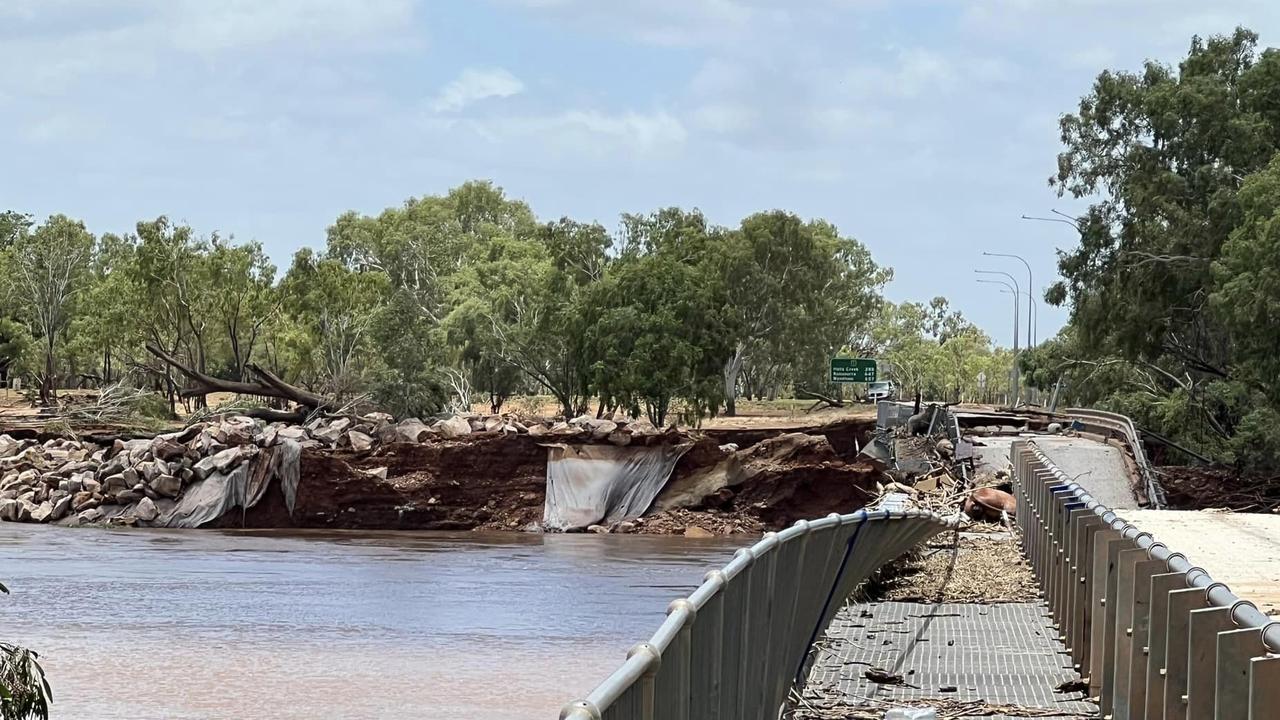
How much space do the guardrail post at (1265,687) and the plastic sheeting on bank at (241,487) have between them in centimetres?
4655

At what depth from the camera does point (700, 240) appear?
86812mm

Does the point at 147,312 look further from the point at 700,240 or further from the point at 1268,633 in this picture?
the point at 1268,633

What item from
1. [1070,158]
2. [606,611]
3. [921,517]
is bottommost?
[606,611]

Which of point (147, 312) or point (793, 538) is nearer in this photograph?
point (793, 538)

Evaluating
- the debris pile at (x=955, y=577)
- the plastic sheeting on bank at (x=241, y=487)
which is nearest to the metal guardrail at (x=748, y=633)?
the debris pile at (x=955, y=577)

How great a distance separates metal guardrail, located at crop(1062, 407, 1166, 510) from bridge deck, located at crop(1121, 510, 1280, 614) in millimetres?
13459

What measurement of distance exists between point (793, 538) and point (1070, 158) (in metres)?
53.0

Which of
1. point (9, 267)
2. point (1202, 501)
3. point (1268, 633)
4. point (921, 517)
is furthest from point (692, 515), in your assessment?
point (9, 267)

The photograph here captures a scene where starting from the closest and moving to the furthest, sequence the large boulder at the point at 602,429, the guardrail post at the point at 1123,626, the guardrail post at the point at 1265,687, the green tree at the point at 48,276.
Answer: the guardrail post at the point at 1265,687, the guardrail post at the point at 1123,626, the large boulder at the point at 602,429, the green tree at the point at 48,276

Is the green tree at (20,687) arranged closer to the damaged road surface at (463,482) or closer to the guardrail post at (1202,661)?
the guardrail post at (1202,661)

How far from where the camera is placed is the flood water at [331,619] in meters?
18.1

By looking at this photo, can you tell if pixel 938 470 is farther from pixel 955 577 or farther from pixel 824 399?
pixel 824 399

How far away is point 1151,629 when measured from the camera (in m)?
7.54

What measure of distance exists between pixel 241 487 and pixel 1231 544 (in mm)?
41026
